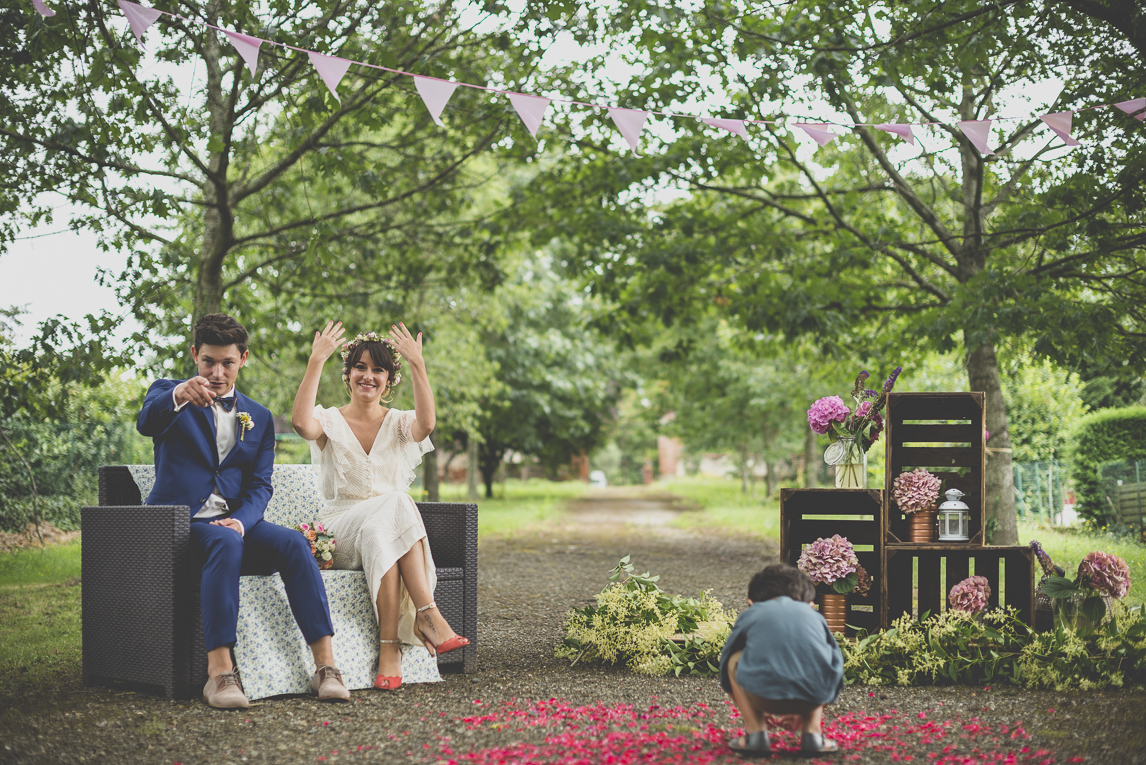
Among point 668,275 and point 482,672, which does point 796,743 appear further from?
point 668,275

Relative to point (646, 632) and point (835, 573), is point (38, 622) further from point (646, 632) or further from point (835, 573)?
point (835, 573)

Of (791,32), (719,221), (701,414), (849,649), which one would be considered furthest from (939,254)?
(701,414)

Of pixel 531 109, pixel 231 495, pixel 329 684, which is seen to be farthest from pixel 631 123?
pixel 329 684

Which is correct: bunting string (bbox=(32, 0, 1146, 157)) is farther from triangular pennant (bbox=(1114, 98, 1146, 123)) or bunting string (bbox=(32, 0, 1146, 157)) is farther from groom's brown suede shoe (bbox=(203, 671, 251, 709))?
groom's brown suede shoe (bbox=(203, 671, 251, 709))

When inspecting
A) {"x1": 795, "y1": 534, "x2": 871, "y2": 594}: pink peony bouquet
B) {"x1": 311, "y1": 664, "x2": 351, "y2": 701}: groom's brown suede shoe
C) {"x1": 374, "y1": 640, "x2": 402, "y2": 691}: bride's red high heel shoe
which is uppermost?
{"x1": 795, "y1": 534, "x2": 871, "y2": 594}: pink peony bouquet

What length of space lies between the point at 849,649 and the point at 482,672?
1.73 metres

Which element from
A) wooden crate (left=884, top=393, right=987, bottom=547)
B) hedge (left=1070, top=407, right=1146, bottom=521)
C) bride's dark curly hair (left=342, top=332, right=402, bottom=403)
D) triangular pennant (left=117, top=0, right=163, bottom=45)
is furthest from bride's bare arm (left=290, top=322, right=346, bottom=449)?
hedge (left=1070, top=407, right=1146, bottom=521)

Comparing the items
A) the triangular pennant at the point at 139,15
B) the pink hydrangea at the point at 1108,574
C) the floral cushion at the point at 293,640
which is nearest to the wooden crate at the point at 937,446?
the pink hydrangea at the point at 1108,574

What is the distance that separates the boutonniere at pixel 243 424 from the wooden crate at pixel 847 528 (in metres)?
2.59

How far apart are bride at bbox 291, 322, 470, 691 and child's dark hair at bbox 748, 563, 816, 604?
151 centimetres

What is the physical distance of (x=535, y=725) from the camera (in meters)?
3.17

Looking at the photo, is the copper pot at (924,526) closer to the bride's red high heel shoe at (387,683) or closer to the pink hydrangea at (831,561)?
the pink hydrangea at (831,561)

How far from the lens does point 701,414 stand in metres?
20.5

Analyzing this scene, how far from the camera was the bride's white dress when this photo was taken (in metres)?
3.88
